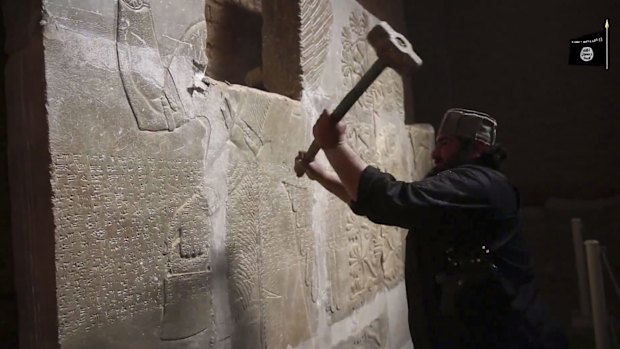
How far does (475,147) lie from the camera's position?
2.22 metres

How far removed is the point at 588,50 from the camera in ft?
15.9

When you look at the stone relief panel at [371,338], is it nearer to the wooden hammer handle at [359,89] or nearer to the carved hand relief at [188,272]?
the carved hand relief at [188,272]

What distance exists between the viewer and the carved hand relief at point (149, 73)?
164cm

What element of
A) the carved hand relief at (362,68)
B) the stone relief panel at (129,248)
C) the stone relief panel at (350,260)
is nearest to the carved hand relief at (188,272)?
the stone relief panel at (129,248)

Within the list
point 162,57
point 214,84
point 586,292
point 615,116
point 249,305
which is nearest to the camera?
point 162,57

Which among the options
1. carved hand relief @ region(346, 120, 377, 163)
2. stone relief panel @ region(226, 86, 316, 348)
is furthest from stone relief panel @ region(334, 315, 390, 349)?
carved hand relief @ region(346, 120, 377, 163)

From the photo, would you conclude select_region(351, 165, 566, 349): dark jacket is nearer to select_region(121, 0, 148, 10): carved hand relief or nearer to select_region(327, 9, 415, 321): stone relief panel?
select_region(327, 9, 415, 321): stone relief panel

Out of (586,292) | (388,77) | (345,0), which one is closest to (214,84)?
(345,0)

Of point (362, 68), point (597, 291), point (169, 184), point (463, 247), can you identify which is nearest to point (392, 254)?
point (362, 68)

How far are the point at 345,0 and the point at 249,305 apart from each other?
197 centimetres

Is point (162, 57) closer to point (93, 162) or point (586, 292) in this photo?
point (93, 162)

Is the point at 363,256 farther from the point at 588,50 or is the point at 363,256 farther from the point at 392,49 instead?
the point at 588,50

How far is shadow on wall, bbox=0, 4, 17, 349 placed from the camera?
1.64 meters

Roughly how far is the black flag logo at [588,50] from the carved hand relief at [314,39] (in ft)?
9.98
